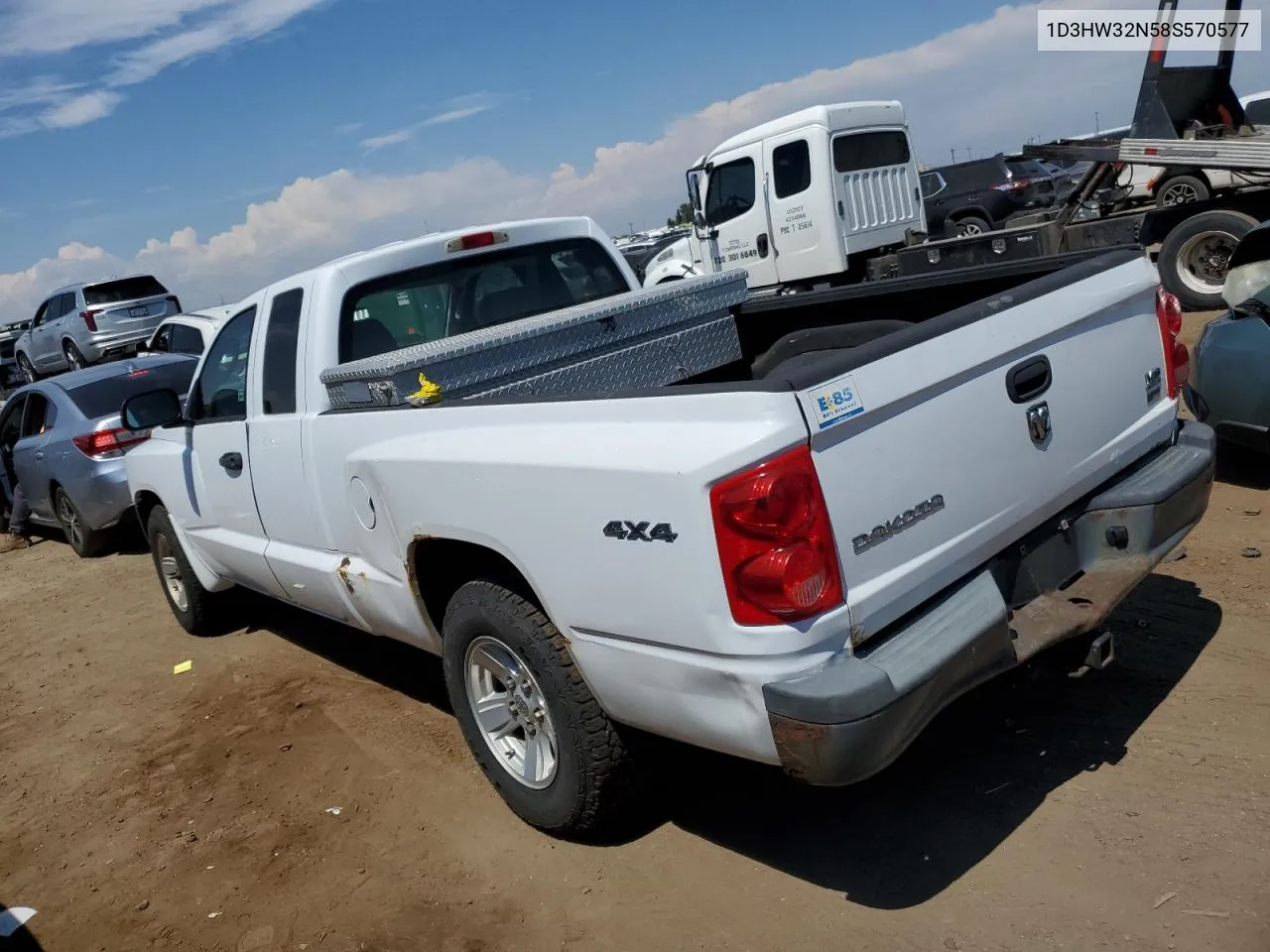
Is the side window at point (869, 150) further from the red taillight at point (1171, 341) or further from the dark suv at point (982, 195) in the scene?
the red taillight at point (1171, 341)

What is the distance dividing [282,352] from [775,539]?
275cm

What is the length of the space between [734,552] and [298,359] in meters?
2.48

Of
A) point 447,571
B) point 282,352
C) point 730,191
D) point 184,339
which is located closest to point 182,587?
point 282,352

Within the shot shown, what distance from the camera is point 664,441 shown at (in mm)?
2707

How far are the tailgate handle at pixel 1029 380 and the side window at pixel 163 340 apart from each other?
1477 cm

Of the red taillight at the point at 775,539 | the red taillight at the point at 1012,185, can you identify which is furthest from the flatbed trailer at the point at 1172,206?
the red taillight at the point at 1012,185

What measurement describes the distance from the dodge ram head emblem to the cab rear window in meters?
2.44

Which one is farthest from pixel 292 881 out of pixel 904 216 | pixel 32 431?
pixel 904 216

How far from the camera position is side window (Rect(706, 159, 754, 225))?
13.6m

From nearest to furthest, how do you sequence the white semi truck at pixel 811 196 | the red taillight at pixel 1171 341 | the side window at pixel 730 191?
the red taillight at pixel 1171 341, the white semi truck at pixel 811 196, the side window at pixel 730 191

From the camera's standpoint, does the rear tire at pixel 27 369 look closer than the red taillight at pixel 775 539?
No

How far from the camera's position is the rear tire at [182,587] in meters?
6.22

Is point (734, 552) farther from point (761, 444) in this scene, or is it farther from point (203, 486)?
point (203, 486)

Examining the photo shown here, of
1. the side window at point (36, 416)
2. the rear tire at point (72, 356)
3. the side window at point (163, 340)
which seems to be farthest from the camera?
the rear tire at point (72, 356)
